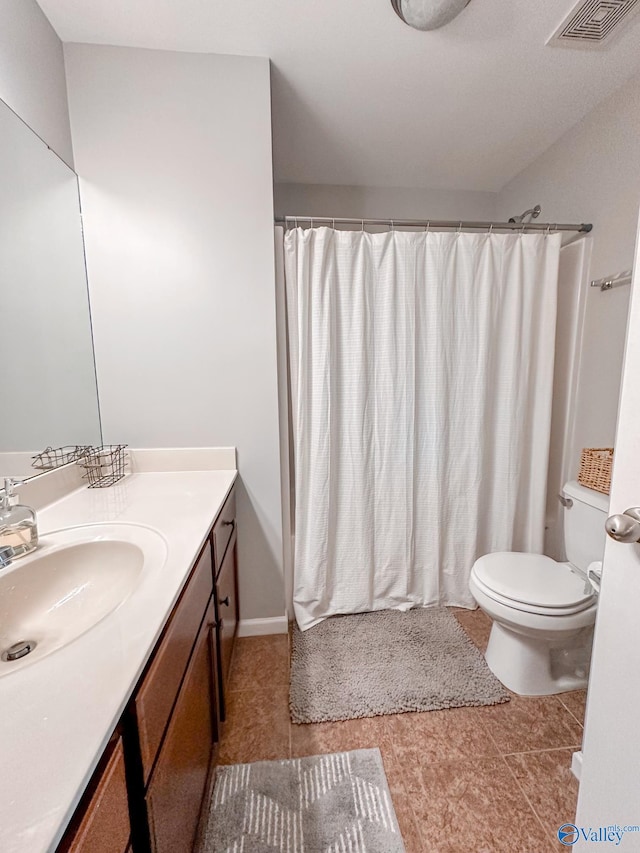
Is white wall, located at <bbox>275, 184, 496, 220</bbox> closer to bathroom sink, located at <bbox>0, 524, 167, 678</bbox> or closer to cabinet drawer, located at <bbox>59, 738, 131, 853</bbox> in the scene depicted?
bathroom sink, located at <bbox>0, 524, 167, 678</bbox>

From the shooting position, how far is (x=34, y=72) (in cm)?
117

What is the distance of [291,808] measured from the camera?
1.01 metres

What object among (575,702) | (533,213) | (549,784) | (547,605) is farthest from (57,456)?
(533,213)

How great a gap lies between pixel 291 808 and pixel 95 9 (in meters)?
2.59

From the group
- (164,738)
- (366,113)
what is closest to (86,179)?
(366,113)

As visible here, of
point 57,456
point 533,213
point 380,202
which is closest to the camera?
point 57,456

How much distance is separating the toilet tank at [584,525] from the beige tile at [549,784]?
2.16ft

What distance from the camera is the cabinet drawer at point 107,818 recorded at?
1.25ft

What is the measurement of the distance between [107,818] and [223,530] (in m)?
0.82

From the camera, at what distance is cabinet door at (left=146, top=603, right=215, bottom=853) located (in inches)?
24.2

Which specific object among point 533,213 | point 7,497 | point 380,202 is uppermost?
point 380,202

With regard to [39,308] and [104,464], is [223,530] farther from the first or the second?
[39,308]

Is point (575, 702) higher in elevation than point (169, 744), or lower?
lower

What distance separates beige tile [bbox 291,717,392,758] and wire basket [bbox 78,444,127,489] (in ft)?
3.72
